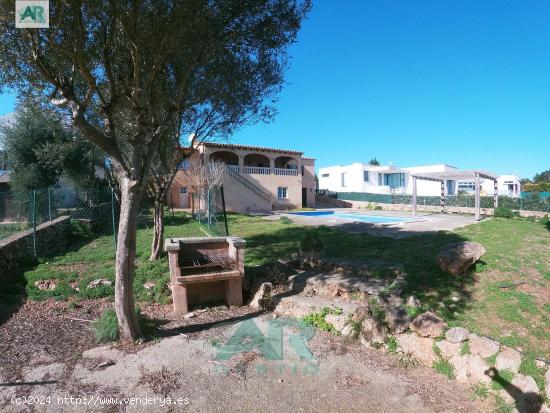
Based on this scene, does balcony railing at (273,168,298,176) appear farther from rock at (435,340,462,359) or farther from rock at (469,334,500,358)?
rock at (469,334,500,358)

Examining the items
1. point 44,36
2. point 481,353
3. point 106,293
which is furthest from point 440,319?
point 44,36

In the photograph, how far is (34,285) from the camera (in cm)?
704

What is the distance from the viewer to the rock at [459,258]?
640cm

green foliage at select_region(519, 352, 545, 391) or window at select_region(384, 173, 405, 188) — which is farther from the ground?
window at select_region(384, 173, 405, 188)

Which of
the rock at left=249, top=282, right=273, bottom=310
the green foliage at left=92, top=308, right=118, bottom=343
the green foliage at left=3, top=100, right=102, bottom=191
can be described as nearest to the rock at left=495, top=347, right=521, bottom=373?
the rock at left=249, top=282, right=273, bottom=310

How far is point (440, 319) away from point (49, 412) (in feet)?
15.3

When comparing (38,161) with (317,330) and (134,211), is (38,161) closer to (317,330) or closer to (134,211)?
(134,211)

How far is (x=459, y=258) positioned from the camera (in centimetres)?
641

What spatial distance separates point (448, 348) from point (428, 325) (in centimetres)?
36

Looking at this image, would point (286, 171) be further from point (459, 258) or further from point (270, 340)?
point (270, 340)

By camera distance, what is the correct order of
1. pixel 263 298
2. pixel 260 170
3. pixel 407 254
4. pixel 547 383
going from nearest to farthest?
pixel 547 383, pixel 263 298, pixel 407 254, pixel 260 170

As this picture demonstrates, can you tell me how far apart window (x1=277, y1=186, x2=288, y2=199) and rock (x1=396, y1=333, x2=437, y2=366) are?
27407 mm

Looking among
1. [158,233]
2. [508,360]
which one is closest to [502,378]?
[508,360]

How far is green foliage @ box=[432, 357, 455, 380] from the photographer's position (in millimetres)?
4027
